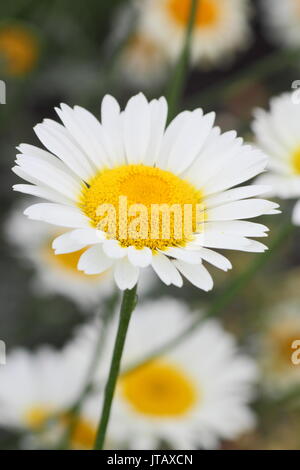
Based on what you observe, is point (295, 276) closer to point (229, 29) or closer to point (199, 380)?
point (199, 380)

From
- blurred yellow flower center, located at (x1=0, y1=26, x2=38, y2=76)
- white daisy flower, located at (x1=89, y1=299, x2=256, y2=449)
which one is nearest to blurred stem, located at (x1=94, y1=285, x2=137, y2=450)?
white daisy flower, located at (x1=89, y1=299, x2=256, y2=449)

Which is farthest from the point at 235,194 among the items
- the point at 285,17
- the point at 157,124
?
the point at 285,17

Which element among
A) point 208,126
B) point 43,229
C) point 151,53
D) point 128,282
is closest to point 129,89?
point 151,53

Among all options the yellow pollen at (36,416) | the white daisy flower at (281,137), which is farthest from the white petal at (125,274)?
the yellow pollen at (36,416)

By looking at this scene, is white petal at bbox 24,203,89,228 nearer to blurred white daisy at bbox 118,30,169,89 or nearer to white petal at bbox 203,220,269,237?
white petal at bbox 203,220,269,237

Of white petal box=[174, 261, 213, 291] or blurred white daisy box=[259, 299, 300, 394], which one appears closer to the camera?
white petal box=[174, 261, 213, 291]

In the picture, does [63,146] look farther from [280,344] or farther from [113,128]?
[280,344]
